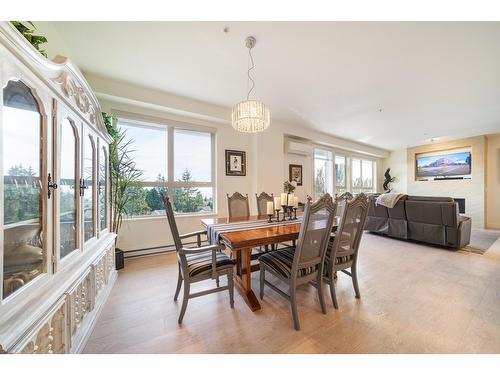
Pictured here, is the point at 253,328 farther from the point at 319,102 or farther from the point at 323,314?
the point at 319,102

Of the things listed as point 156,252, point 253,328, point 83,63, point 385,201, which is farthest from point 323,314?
point 83,63

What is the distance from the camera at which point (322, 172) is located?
19.7 ft

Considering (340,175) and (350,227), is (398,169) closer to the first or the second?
(340,175)

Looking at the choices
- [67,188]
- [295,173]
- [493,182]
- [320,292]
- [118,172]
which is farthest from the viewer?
[493,182]

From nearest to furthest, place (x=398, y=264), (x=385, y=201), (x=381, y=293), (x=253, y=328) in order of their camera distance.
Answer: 1. (x=253, y=328)
2. (x=381, y=293)
3. (x=398, y=264)
4. (x=385, y=201)

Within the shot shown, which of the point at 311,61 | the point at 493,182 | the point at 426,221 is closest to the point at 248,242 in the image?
the point at 311,61

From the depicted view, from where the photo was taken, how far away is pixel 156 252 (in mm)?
3234

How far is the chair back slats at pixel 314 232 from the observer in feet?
4.73

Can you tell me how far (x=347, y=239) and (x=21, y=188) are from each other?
235 cm

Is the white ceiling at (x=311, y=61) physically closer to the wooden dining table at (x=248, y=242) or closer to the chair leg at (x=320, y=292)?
the wooden dining table at (x=248, y=242)

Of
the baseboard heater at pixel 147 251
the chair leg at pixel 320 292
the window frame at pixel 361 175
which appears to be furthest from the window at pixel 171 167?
the window frame at pixel 361 175

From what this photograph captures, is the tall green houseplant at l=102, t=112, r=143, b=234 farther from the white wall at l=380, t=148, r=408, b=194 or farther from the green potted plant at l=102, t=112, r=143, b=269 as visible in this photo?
the white wall at l=380, t=148, r=408, b=194

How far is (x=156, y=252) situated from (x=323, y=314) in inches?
109

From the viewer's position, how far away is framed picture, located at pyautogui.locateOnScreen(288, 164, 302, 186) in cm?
504
